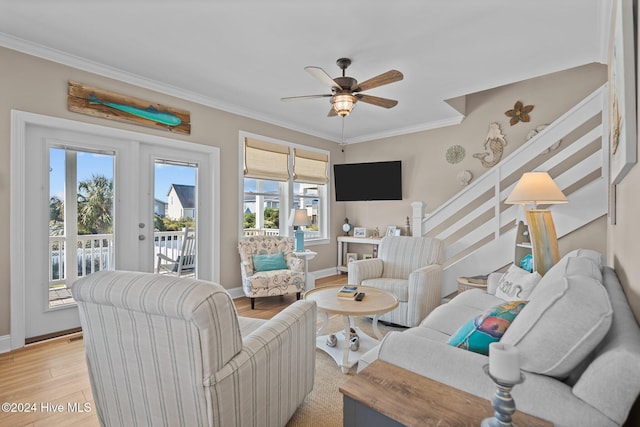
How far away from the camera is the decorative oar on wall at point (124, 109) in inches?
114

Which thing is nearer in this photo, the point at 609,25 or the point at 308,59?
the point at 609,25

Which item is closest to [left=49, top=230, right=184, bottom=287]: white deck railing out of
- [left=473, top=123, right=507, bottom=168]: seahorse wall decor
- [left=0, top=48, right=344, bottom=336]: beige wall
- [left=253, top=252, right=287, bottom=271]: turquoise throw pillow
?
[left=0, top=48, right=344, bottom=336]: beige wall

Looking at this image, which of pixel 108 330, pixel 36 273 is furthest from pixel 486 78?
pixel 36 273

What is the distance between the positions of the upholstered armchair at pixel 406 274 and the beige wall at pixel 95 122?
1732mm

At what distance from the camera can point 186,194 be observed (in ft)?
12.4

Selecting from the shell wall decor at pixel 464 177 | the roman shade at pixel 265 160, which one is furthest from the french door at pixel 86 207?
the shell wall decor at pixel 464 177

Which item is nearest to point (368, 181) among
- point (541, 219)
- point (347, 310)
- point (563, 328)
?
point (541, 219)

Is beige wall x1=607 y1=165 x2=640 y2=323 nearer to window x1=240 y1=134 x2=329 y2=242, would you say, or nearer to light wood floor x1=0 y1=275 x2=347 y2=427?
light wood floor x1=0 y1=275 x2=347 y2=427

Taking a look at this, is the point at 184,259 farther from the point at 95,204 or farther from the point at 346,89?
the point at 346,89

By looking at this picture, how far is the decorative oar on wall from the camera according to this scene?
2.91 m

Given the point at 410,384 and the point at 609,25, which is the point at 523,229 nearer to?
the point at 609,25

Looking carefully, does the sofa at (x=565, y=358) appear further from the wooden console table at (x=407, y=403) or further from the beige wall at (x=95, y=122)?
the beige wall at (x=95, y=122)

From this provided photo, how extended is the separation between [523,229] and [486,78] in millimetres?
1568

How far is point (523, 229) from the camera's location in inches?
120
